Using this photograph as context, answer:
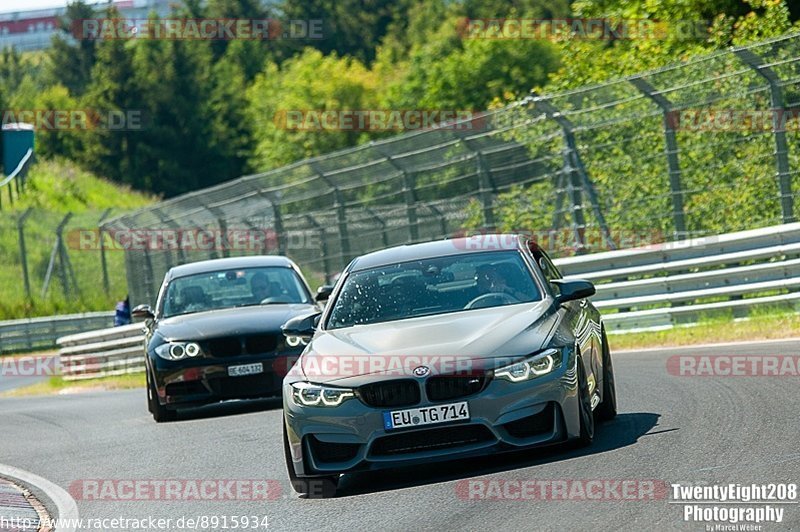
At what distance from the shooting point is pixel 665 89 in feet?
62.0

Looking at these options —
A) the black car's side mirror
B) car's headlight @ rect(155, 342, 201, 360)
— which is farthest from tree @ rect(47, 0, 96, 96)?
the black car's side mirror

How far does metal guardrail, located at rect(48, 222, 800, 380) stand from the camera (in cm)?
1733

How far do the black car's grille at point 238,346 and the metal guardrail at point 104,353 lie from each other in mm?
10961

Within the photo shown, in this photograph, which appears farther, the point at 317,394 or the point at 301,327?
the point at 301,327

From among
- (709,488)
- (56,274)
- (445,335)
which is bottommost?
(56,274)

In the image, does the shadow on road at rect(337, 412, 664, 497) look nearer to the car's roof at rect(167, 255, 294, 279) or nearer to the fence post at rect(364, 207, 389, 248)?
the car's roof at rect(167, 255, 294, 279)

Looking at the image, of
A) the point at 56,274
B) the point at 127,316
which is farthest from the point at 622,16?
the point at 56,274

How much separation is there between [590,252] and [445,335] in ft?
38.9

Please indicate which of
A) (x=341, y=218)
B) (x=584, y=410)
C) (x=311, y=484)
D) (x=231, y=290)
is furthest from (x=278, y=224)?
(x=584, y=410)

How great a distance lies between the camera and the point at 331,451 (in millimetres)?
9156

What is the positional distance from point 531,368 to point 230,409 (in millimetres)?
7978

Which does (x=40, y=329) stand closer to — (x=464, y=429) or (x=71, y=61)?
(x=464, y=429)

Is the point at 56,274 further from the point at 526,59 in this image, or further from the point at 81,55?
the point at 81,55

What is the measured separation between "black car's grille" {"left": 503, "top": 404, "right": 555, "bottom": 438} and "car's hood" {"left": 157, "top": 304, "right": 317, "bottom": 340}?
21.1ft
